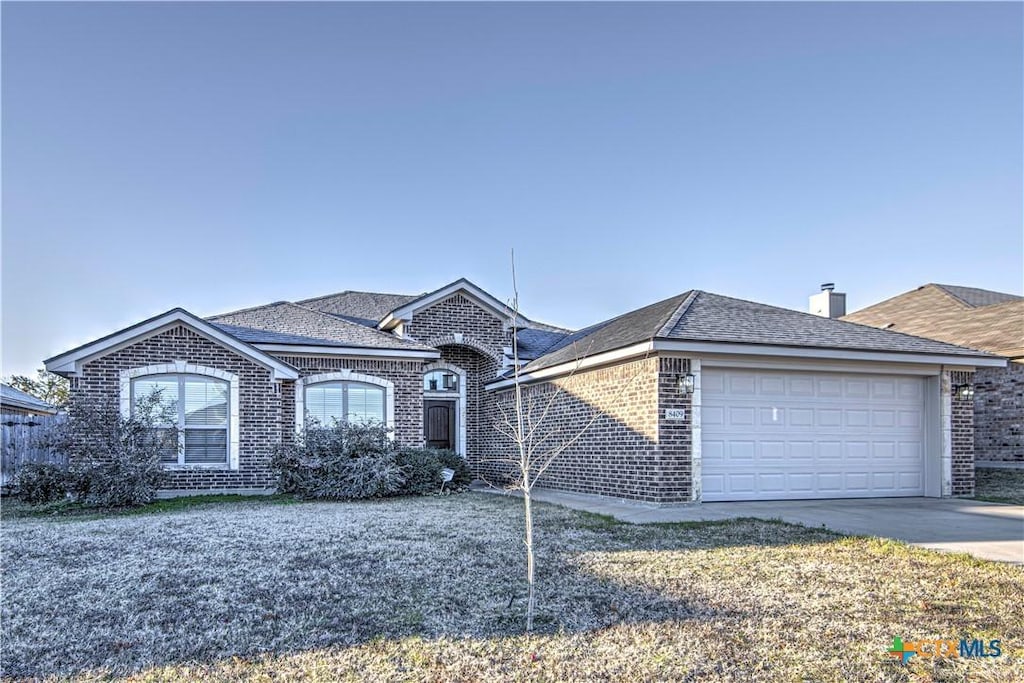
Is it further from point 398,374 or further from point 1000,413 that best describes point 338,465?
point 1000,413

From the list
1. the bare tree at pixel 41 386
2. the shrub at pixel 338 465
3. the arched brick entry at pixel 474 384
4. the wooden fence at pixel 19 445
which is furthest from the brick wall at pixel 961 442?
the bare tree at pixel 41 386

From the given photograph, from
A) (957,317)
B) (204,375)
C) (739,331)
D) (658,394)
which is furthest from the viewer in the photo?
(957,317)

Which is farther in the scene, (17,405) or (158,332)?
(17,405)

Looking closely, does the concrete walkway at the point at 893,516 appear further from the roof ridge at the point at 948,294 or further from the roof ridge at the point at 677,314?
the roof ridge at the point at 948,294

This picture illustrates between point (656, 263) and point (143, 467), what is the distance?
466 inches

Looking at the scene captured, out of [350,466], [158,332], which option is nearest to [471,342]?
[350,466]

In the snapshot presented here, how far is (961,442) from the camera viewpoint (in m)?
13.4

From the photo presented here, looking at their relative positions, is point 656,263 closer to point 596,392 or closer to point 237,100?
point 596,392

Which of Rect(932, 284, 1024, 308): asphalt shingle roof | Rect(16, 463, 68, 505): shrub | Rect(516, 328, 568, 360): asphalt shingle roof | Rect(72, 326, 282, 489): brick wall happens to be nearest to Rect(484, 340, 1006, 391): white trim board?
Rect(516, 328, 568, 360): asphalt shingle roof

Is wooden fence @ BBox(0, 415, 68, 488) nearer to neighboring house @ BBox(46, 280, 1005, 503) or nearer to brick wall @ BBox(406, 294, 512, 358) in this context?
neighboring house @ BBox(46, 280, 1005, 503)

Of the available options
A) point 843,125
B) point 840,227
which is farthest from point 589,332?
point 843,125

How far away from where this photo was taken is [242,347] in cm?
1457

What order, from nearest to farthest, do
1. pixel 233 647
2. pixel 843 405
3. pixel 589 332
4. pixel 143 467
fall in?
pixel 233 647
pixel 143 467
pixel 843 405
pixel 589 332

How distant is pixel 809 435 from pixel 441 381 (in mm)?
9862
